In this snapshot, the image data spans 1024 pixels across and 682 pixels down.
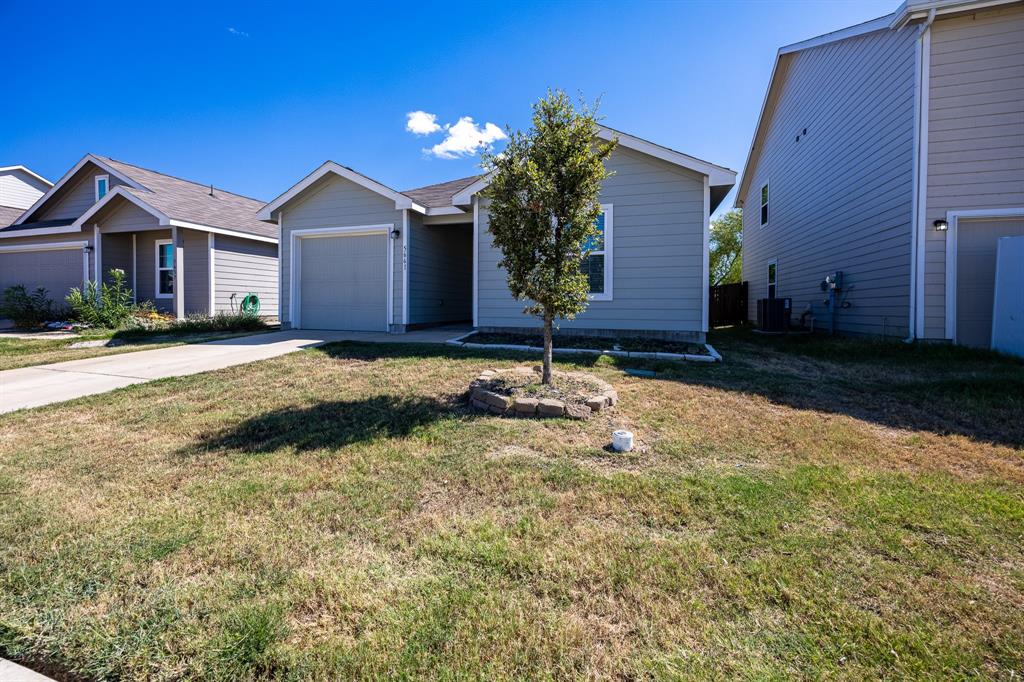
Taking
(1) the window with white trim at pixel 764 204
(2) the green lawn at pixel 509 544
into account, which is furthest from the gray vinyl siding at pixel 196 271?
(1) the window with white trim at pixel 764 204

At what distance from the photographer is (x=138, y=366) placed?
22.3 feet

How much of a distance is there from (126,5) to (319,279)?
6604 millimetres

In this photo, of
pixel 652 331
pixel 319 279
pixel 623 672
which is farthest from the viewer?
pixel 319 279

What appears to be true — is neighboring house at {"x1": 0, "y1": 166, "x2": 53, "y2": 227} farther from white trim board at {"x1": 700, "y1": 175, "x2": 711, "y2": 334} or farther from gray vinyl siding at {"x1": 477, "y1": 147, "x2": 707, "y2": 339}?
white trim board at {"x1": 700, "y1": 175, "x2": 711, "y2": 334}

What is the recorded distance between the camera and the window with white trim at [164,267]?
549 inches

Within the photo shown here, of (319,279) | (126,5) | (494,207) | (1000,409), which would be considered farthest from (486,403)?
(126,5)

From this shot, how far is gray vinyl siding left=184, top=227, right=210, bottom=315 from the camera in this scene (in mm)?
13047

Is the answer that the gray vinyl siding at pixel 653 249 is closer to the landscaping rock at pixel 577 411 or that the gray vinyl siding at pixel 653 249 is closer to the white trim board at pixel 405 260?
the white trim board at pixel 405 260

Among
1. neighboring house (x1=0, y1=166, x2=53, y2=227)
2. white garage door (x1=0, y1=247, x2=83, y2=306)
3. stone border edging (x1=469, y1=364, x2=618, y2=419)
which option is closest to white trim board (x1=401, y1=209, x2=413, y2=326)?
stone border edging (x1=469, y1=364, x2=618, y2=419)

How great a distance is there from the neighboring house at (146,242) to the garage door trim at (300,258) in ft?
10.5

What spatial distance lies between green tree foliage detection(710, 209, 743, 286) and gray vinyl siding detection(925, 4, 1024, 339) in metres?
23.6

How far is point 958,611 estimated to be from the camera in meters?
1.76

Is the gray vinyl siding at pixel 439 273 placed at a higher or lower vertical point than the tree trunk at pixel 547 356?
higher

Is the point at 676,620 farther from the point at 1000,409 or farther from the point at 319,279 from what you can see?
the point at 319,279
